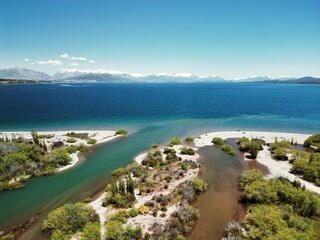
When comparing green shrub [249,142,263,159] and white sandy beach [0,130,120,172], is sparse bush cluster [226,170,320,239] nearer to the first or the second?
green shrub [249,142,263,159]

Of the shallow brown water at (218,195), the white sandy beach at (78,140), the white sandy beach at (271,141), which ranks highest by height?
the white sandy beach at (78,140)

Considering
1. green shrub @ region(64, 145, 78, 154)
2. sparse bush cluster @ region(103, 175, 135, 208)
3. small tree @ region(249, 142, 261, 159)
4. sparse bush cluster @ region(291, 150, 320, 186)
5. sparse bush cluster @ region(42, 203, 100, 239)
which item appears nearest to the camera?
sparse bush cluster @ region(42, 203, 100, 239)

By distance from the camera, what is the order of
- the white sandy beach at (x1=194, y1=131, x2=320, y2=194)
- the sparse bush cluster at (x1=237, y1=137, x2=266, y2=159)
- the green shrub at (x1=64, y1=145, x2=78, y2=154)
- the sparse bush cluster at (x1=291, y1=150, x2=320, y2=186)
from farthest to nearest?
1. the green shrub at (x1=64, y1=145, x2=78, y2=154)
2. the sparse bush cluster at (x1=237, y1=137, x2=266, y2=159)
3. the white sandy beach at (x1=194, y1=131, x2=320, y2=194)
4. the sparse bush cluster at (x1=291, y1=150, x2=320, y2=186)

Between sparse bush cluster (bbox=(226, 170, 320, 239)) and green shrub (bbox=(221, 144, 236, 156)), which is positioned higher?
sparse bush cluster (bbox=(226, 170, 320, 239))

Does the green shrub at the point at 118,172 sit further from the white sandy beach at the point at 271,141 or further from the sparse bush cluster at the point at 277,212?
the white sandy beach at the point at 271,141

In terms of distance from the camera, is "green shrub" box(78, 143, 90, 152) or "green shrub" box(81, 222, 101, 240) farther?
"green shrub" box(78, 143, 90, 152)

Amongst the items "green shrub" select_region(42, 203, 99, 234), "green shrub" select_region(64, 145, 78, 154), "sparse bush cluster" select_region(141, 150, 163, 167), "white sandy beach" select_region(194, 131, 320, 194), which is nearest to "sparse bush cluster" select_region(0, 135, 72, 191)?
"green shrub" select_region(64, 145, 78, 154)

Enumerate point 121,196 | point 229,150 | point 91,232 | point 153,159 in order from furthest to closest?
1. point 229,150
2. point 153,159
3. point 121,196
4. point 91,232

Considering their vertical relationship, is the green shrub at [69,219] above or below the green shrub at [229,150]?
above

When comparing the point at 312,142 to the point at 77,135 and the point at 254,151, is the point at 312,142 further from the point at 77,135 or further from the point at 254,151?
the point at 77,135

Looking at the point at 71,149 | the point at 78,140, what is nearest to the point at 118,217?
Result: the point at 71,149

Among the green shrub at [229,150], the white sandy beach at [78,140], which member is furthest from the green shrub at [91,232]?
the green shrub at [229,150]

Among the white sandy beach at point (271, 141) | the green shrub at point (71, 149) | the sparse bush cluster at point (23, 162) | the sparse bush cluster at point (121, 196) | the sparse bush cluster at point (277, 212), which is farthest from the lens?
the green shrub at point (71, 149)
